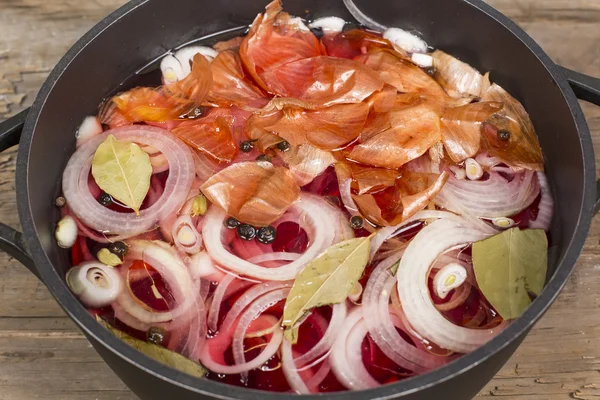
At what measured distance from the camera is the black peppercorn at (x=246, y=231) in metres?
1.45

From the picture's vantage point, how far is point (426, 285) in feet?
4.47

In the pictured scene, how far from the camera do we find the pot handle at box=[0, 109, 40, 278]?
1.27 meters

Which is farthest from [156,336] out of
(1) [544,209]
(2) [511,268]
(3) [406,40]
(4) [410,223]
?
(3) [406,40]

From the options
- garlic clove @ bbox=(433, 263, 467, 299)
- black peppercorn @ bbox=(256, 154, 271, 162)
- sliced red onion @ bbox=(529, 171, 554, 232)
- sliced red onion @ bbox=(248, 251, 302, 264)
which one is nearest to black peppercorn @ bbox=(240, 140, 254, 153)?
black peppercorn @ bbox=(256, 154, 271, 162)

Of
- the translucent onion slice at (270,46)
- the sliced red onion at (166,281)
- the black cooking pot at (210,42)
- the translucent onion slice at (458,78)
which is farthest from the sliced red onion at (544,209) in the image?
the sliced red onion at (166,281)

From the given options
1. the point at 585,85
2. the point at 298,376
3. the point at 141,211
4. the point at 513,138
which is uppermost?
the point at 585,85

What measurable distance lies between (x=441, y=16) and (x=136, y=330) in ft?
3.36

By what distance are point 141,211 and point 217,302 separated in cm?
26

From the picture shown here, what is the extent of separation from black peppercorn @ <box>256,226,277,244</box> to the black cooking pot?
14.3 inches

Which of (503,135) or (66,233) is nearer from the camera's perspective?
(66,233)

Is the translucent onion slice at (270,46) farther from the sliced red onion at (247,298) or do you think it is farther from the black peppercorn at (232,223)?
the sliced red onion at (247,298)

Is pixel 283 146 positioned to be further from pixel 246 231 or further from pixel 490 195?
pixel 490 195

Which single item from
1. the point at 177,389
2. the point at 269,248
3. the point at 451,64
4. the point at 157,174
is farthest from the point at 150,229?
the point at 451,64

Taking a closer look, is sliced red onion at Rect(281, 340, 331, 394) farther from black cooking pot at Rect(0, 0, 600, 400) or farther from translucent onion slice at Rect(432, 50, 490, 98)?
translucent onion slice at Rect(432, 50, 490, 98)
